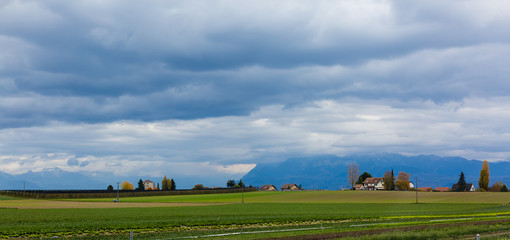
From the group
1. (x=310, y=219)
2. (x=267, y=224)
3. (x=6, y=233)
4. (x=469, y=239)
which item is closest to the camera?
(x=469, y=239)

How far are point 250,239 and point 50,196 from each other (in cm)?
17664

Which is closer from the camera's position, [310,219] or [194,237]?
[194,237]

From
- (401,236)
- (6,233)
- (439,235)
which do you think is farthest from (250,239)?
(6,233)

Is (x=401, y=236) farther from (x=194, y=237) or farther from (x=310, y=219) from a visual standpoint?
(x=310, y=219)

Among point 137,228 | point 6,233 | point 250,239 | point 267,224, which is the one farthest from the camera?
point 267,224

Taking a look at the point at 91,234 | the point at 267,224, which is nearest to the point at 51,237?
the point at 91,234

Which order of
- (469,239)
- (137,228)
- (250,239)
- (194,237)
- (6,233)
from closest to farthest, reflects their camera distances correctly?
(469,239), (250,239), (194,237), (6,233), (137,228)

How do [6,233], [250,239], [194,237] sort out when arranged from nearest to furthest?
[250,239], [194,237], [6,233]

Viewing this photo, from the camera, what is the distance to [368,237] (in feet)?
123

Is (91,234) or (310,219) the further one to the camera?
(310,219)

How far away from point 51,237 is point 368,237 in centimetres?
2999

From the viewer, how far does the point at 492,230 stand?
1715 inches

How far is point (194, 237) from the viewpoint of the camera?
142 feet

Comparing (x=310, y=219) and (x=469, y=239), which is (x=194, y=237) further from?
(x=310, y=219)
